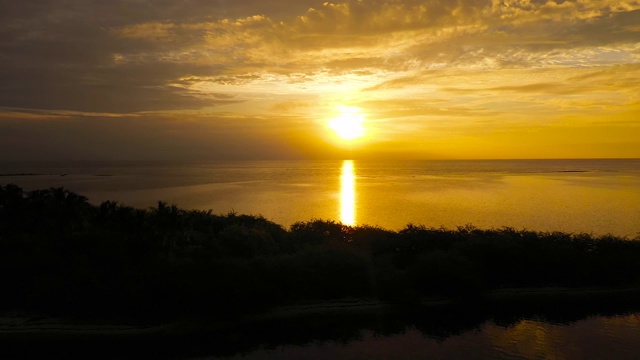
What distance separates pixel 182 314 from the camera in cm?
2369

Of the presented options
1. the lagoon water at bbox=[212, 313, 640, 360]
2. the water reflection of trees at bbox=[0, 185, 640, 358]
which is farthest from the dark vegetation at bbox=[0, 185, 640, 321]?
the lagoon water at bbox=[212, 313, 640, 360]

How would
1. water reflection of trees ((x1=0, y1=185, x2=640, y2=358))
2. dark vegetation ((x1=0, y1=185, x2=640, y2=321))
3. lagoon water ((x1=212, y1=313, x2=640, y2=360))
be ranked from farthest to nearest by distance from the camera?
1. dark vegetation ((x1=0, y1=185, x2=640, y2=321))
2. water reflection of trees ((x1=0, y1=185, x2=640, y2=358))
3. lagoon water ((x1=212, y1=313, x2=640, y2=360))

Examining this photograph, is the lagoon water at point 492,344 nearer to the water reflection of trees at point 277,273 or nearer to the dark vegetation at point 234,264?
the water reflection of trees at point 277,273

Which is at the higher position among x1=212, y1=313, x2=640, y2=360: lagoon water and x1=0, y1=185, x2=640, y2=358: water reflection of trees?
x1=0, y1=185, x2=640, y2=358: water reflection of trees

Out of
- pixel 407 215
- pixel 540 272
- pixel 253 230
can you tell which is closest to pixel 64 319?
pixel 253 230

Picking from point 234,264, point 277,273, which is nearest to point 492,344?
point 277,273

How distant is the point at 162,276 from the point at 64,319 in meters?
4.69

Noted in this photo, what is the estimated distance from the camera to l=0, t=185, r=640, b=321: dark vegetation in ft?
77.6

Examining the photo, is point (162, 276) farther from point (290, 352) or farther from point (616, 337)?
point (616, 337)

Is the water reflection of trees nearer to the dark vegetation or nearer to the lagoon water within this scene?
the dark vegetation

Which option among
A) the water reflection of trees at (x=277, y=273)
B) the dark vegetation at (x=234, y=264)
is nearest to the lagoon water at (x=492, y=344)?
the water reflection of trees at (x=277, y=273)

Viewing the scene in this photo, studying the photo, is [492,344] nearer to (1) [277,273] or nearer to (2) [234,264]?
(1) [277,273]

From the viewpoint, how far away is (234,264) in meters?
26.2

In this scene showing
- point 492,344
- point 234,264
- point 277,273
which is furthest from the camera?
point 234,264
